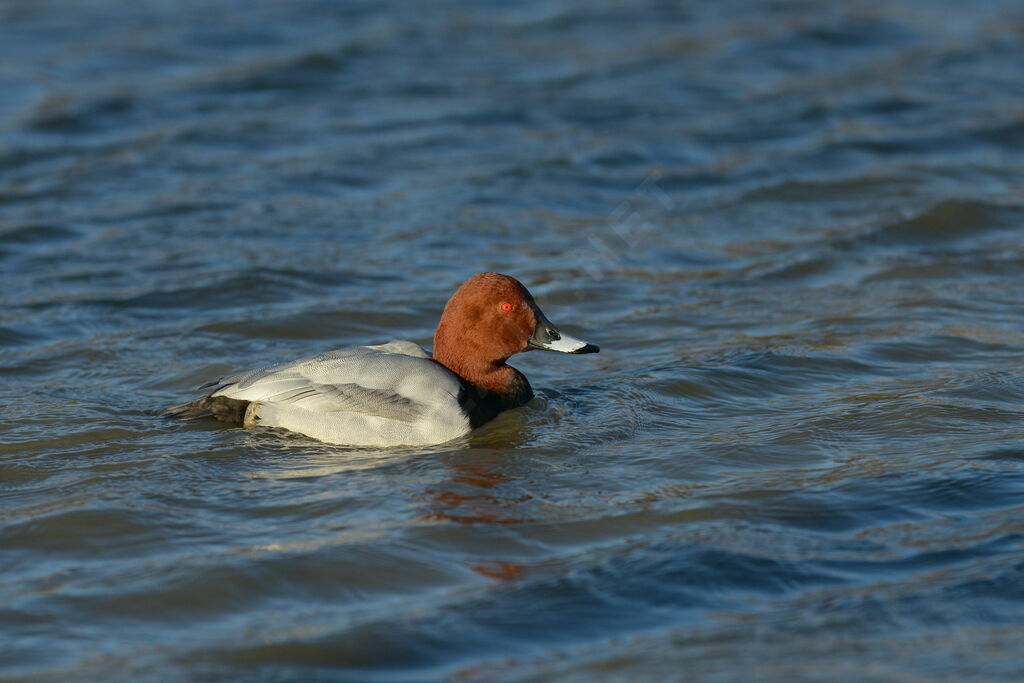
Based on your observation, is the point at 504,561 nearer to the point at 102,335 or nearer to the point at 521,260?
the point at 102,335

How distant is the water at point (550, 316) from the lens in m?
4.96

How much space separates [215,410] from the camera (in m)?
6.96

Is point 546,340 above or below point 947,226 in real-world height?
above

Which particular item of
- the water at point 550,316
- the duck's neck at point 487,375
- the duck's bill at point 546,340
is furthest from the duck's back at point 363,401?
the duck's bill at point 546,340

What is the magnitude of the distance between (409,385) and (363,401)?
0.24m

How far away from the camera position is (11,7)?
1819cm

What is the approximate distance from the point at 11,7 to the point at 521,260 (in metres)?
11.1

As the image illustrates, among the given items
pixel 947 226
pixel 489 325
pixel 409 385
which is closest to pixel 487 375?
pixel 489 325

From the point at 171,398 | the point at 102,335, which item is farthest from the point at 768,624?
the point at 102,335

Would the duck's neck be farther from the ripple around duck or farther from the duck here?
the ripple around duck

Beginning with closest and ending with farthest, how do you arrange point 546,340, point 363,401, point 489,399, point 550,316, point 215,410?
point 363,401 → point 215,410 → point 489,399 → point 546,340 → point 550,316

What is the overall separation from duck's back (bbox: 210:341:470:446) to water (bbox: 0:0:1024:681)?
5.2 inches

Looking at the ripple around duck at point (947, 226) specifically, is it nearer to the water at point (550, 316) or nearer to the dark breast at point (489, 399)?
the water at point (550, 316)

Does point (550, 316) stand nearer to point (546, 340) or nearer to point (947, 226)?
point (546, 340)
